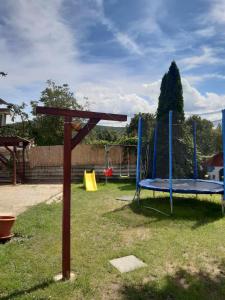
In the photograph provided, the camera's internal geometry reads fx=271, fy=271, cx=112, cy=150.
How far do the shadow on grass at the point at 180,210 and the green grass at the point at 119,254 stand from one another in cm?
2

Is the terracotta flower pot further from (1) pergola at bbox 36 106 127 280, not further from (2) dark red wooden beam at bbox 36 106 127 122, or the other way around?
(2) dark red wooden beam at bbox 36 106 127 122

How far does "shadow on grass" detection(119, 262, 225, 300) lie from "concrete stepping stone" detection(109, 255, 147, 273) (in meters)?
0.40

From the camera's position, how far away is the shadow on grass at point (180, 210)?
610 centimetres

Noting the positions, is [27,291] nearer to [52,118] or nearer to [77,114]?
[77,114]

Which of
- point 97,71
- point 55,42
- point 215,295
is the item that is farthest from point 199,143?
point 215,295

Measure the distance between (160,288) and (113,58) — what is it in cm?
679

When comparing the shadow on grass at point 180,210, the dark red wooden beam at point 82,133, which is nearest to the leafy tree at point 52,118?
the shadow on grass at point 180,210

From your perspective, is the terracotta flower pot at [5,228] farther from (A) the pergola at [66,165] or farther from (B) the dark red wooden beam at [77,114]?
(B) the dark red wooden beam at [77,114]

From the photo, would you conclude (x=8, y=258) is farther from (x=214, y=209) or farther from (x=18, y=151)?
(x=18, y=151)

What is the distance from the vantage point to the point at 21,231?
5.17 meters

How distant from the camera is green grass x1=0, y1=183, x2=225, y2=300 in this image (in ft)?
10.1

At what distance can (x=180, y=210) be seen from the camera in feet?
22.5

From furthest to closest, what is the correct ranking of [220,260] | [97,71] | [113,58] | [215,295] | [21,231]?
[97,71], [113,58], [21,231], [220,260], [215,295]

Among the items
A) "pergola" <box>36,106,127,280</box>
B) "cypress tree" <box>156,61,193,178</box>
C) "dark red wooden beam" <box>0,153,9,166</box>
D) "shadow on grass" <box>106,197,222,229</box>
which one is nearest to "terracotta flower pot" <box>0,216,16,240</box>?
"pergola" <box>36,106,127,280</box>
